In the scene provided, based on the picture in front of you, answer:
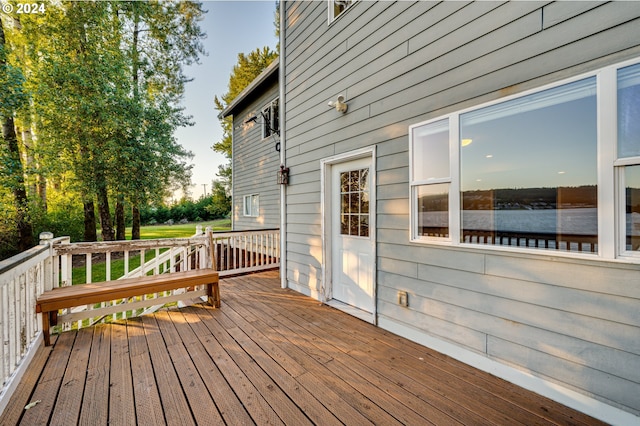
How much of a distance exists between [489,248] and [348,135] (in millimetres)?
2063

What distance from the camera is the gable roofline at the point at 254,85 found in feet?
21.8

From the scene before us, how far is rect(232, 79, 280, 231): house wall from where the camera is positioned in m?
7.52

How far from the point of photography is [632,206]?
153 centimetres

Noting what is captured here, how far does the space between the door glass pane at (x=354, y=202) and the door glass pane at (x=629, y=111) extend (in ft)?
6.86

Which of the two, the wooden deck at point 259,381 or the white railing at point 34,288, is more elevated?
the white railing at point 34,288

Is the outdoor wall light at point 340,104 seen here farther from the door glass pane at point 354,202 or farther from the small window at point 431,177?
the small window at point 431,177

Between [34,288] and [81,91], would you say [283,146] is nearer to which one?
[34,288]

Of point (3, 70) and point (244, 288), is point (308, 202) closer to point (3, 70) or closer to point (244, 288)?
point (244, 288)

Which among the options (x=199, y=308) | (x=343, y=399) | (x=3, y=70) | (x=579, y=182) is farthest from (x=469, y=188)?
(x=3, y=70)

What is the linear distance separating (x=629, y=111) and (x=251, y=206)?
853 cm

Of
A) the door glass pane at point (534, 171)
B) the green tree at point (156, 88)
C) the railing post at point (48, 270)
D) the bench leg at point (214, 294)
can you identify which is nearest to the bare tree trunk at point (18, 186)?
the green tree at point (156, 88)

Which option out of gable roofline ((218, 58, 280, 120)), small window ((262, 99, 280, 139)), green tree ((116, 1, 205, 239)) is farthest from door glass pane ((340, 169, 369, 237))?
green tree ((116, 1, 205, 239))

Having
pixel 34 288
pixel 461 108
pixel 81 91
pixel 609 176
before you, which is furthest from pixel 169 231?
pixel 609 176

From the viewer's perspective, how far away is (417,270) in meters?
2.58
